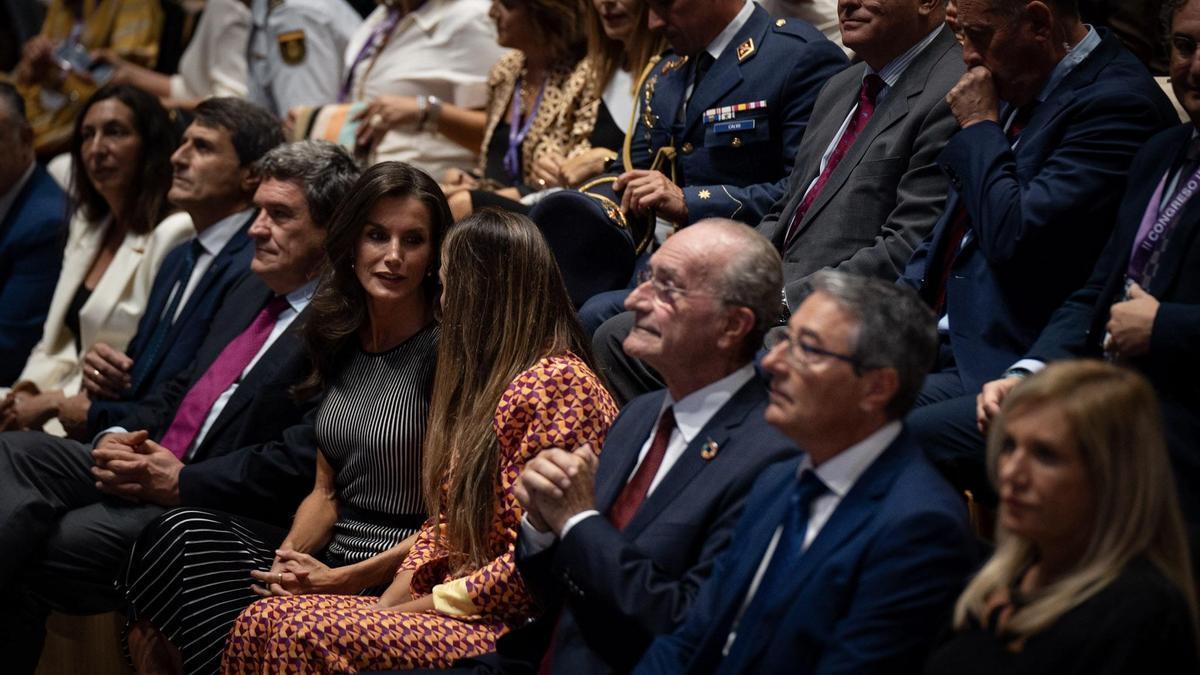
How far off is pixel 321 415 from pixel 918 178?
4.91 ft

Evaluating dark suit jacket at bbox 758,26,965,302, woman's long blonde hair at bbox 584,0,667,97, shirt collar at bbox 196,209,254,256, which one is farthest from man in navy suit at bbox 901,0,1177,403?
shirt collar at bbox 196,209,254,256

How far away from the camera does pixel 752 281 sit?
8.82ft

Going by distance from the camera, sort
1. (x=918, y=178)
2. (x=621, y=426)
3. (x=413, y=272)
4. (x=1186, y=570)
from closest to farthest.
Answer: (x=1186, y=570)
(x=621, y=426)
(x=918, y=178)
(x=413, y=272)

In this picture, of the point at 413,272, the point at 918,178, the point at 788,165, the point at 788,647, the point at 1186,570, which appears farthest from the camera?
the point at 788,165

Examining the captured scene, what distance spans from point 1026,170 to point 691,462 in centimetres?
99

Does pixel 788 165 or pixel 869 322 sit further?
pixel 788 165

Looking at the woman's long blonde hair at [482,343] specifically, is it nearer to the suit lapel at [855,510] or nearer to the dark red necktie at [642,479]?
the dark red necktie at [642,479]

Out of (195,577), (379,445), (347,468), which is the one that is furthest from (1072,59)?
(195,577)

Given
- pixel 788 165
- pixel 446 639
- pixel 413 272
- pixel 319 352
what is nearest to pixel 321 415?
pixel 319 352

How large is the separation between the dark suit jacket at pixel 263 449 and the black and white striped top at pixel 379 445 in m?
0.19

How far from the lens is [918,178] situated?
3.38 metres

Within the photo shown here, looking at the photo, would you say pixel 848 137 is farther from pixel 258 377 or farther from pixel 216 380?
pixel 216 380

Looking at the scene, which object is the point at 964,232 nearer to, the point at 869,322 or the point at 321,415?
the point at 869,322

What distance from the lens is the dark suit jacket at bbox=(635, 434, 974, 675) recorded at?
2.16 metres
